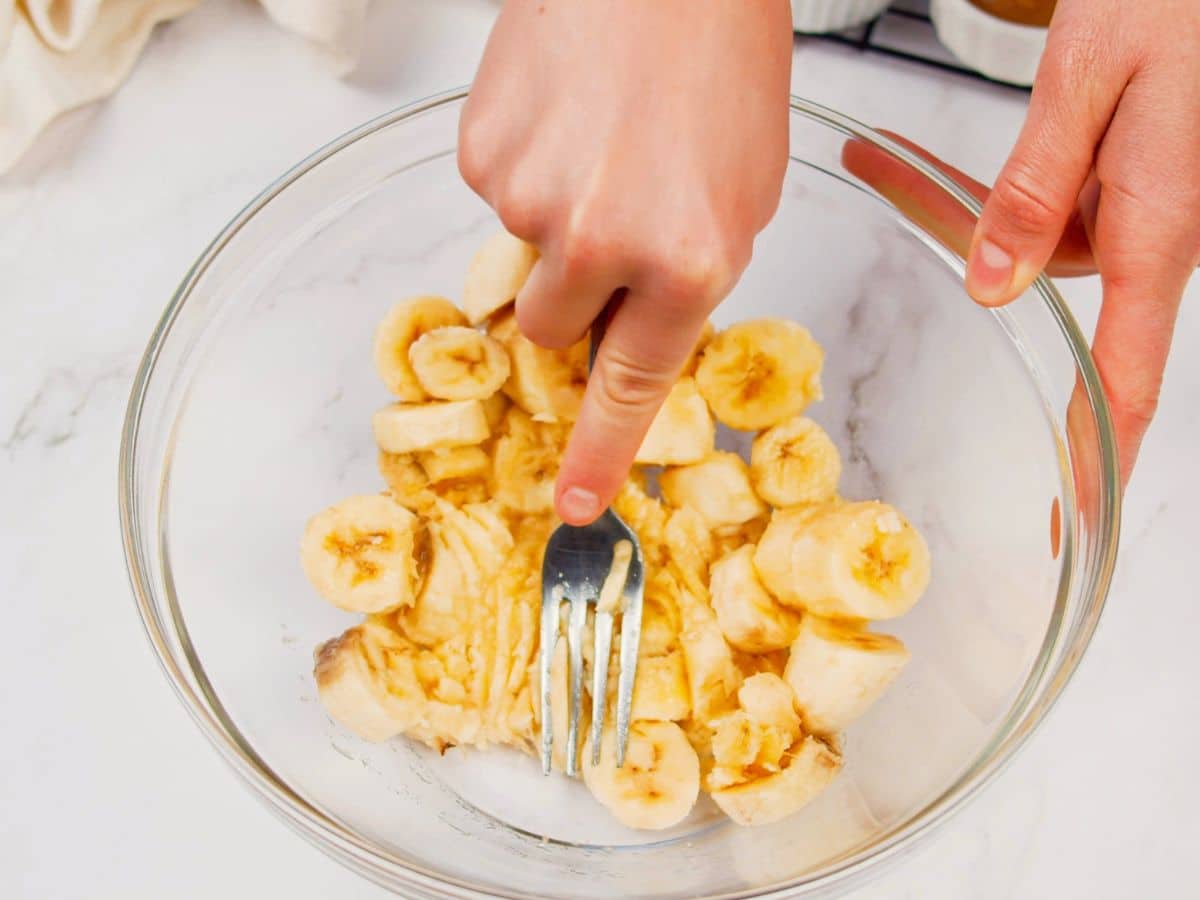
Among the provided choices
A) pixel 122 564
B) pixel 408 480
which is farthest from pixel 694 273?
pixel 122 564

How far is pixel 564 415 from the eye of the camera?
1065 mm

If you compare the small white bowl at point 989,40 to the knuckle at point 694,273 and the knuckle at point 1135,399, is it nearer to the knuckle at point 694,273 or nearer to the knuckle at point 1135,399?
the knuckle at point 1135,399

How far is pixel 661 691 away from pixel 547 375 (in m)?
0.30

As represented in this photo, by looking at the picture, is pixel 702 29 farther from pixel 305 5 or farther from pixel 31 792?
pixel 31 792

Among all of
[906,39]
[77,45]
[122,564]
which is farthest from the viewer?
[906,39]

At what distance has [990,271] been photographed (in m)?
0.95

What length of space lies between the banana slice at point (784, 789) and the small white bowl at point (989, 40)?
813 mm

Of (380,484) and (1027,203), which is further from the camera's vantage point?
(380,484)

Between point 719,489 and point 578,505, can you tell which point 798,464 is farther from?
point 578,505

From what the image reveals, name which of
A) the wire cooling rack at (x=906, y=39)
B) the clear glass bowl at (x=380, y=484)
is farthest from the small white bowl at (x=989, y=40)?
the clear glass bowl at (x=380, y=484)

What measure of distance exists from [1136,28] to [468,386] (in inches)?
24.9

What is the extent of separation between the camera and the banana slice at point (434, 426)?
1021 millimetres

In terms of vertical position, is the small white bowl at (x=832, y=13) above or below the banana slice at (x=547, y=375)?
above

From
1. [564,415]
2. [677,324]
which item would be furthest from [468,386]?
[677,324]
